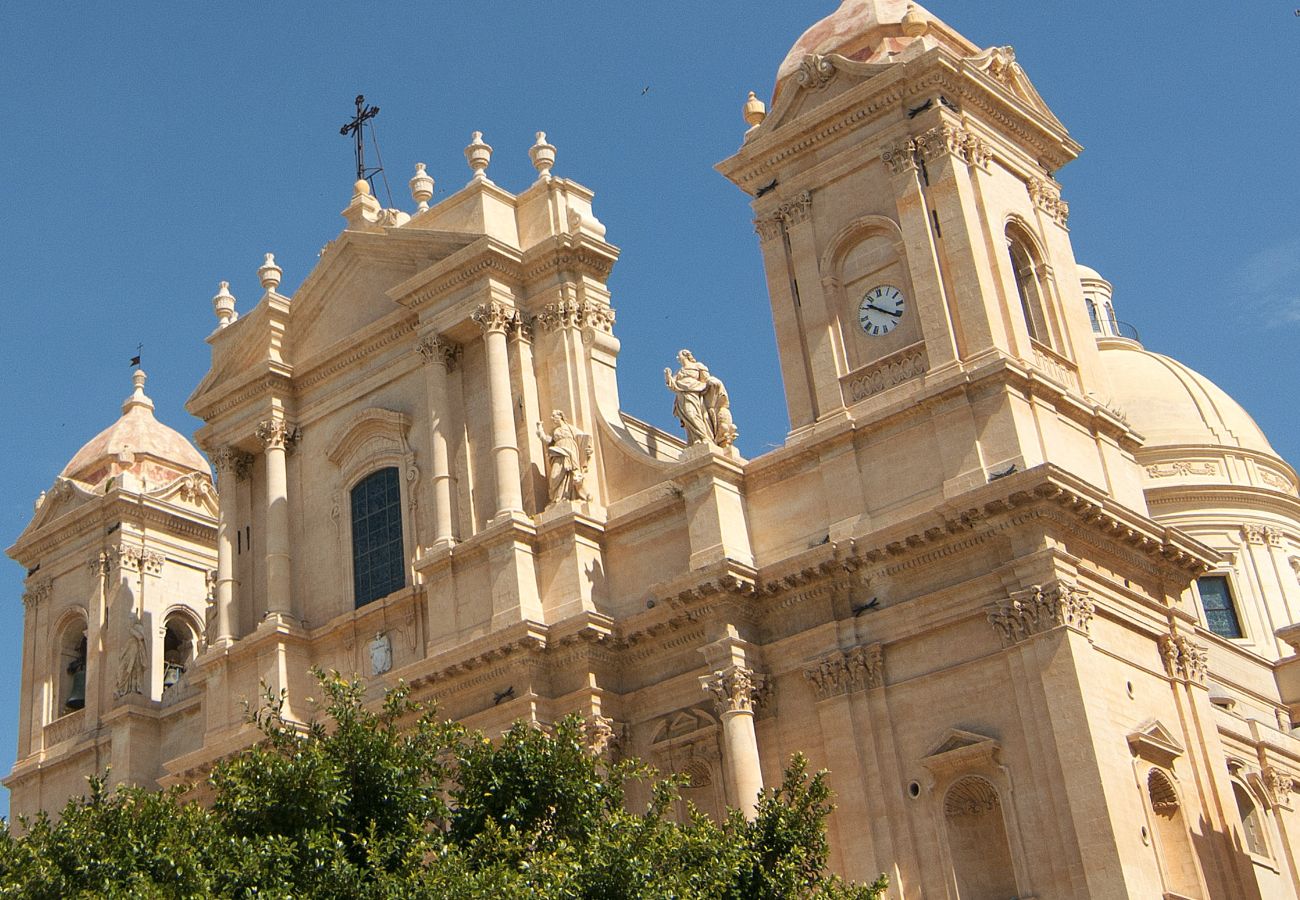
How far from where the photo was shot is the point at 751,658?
88.2 feet

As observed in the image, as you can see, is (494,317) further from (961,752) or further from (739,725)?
(961,752)

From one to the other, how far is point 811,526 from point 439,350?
784 cm

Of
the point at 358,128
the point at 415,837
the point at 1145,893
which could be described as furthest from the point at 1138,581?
the point at 358,128

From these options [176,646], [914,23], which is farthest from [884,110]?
[176,646]

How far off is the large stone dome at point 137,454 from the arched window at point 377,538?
32.4 ft

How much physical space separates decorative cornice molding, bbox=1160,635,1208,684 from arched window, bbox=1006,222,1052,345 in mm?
4832

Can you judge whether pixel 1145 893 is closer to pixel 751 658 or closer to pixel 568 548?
pixel 751 658

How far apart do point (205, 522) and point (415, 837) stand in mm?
22231

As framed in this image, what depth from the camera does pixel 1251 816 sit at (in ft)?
101

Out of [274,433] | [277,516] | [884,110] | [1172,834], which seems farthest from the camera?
[274,433]

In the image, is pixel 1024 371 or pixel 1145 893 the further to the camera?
pixel 1024 371

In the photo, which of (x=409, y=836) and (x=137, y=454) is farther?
(x=137, y=454)

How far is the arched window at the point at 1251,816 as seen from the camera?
1206 inches

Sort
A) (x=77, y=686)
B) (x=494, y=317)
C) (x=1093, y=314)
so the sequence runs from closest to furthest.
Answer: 1. (x=494, y=317)
2. (x=77, y=686)
3. (x=1093, y=314)
